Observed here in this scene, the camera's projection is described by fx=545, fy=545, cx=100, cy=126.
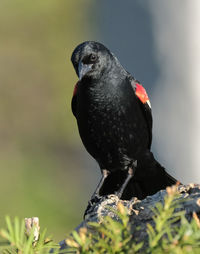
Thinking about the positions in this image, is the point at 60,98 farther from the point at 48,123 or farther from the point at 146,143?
the point at 146,143

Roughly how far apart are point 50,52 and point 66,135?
1240mm

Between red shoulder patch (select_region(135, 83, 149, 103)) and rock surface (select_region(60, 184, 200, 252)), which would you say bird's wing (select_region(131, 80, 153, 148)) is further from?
rock surface (select_region(60, 184, 200, 252))

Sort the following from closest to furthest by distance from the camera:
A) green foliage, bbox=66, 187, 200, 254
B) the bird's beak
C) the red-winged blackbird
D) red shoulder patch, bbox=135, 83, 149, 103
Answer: green foliage, bbox=66, 187, 200, 254, the bird's beak, the red-winged blackbird, red shoulder patch, bbox=135, 83, 149, 103

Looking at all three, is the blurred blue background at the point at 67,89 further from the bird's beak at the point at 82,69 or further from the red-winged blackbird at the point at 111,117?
the bird's beak at the point at 82,69

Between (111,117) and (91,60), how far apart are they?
27 cm

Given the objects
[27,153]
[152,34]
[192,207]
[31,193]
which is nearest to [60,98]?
[27,153]

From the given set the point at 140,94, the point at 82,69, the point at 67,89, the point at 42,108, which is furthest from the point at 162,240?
the point at 67,89

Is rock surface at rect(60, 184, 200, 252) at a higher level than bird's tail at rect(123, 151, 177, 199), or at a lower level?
higher

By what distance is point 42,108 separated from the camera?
704cm

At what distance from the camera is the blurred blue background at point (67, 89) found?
138 inches

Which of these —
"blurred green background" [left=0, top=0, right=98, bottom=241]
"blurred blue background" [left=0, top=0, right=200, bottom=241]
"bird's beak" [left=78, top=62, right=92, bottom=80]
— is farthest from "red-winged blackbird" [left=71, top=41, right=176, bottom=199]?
"blurred green background" [left=0, top=0, right=98, bottom=241]

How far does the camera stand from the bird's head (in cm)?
234

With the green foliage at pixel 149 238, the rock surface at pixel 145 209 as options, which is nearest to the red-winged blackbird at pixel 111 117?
the rock surface at pixel 145 209

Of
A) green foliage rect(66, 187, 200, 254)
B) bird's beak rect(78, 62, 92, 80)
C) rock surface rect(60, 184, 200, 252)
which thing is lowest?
rock surface rect(60, 184, 200, 252)
